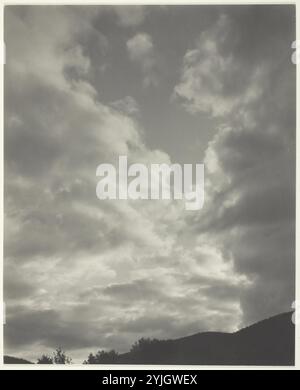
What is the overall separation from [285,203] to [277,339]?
147 centimetres

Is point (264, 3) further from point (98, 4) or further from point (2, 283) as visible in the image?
point (2, 283)

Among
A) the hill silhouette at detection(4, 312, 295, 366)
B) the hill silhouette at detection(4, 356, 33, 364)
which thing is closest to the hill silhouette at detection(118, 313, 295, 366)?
the hill silhouette at detection(4, 312, 295, 366)

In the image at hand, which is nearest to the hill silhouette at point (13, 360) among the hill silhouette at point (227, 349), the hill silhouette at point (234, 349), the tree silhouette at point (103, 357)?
the hill silhouette at point (227, 349)

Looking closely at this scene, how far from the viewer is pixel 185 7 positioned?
22.1 ft

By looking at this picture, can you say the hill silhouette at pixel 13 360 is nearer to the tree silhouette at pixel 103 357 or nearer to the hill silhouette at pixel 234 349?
the tree silhouette at pixel 103 357

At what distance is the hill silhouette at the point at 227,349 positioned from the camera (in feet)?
21.3

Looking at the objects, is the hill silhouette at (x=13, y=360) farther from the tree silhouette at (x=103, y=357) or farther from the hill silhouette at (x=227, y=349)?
the tree silhouette at (x=103, y=357)

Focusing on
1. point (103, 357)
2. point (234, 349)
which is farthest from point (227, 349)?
point (103, 357)

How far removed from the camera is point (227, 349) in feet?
21.3

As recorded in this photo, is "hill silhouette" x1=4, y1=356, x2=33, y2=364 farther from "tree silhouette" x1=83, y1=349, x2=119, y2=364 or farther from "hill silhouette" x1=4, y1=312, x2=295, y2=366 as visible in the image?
"tree silhouette" x1=83, y1=349, x2=119, y2=364

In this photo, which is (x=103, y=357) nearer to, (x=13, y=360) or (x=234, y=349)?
(x=13, y=360)
